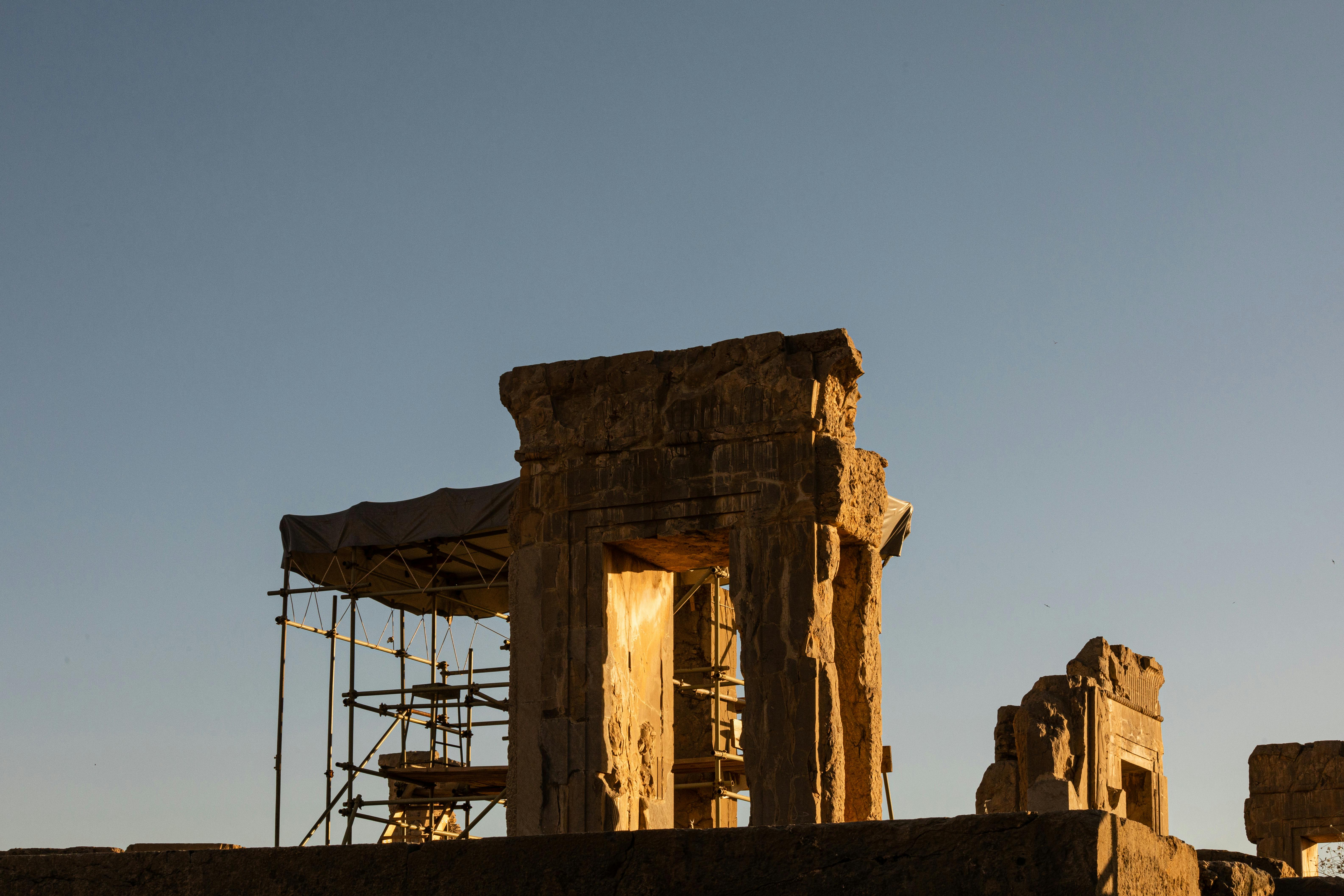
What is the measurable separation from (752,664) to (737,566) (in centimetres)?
75

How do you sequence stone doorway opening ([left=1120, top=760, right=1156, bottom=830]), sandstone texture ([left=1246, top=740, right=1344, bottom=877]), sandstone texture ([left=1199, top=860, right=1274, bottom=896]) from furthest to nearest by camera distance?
sandstone texture ([left=1246, top=740, right=1344, bottom=877]), stone doorway opening ([left=1120, top=760, right=1156, bottom=830]), sandstone texture ([left=1199, top=860, right=1274, bottom=896])

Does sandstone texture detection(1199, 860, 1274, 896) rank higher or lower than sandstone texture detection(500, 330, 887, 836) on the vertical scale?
lower

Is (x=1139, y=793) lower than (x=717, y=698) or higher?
lower

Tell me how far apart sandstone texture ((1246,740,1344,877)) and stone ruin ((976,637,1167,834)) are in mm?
4742

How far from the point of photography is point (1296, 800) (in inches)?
877

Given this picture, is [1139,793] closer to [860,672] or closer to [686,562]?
[860,672]

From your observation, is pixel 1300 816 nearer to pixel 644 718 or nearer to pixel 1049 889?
pixel 644 718

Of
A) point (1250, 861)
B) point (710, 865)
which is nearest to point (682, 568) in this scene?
point (1250, 861)

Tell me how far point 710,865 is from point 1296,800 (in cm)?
2081

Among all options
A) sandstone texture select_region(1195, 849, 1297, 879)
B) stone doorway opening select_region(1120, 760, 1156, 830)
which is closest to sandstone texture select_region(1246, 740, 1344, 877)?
stone doorway opening select_region(1120, 760, 1156, 830)

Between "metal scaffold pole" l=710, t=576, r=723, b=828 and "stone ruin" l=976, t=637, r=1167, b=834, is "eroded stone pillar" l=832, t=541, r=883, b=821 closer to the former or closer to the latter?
"stone ruin" l=976, t=637, r=1167, b=834

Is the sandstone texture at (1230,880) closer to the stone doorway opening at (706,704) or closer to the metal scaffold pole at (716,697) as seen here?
the stone doorway opening at (706,704)

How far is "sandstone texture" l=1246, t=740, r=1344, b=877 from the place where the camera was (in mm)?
21938

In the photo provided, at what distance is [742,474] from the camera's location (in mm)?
11852
